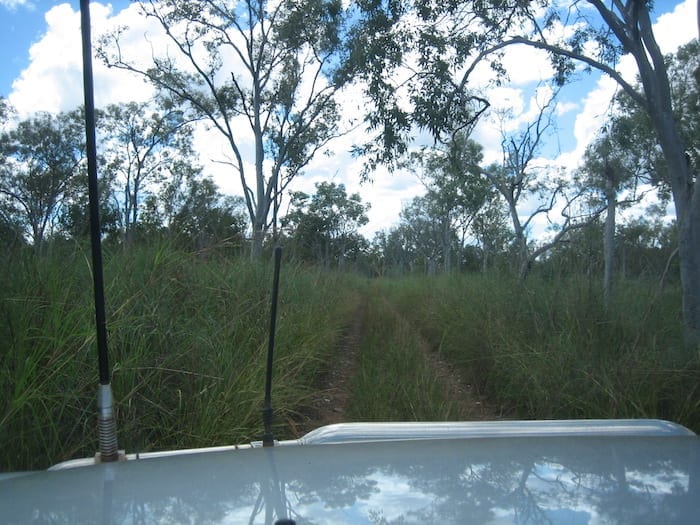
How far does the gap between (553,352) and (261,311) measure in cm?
335

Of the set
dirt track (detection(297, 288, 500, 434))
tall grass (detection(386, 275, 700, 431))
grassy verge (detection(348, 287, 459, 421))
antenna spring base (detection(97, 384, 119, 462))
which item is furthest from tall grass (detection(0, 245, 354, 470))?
tall grass (detection(386, 275, 700, 431))

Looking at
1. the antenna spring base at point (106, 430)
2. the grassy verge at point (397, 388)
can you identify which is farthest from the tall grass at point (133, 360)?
the antenna spring base at point (106, 430)

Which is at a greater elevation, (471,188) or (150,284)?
(471,188)

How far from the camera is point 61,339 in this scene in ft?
12.0

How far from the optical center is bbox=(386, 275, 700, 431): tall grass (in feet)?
15.8

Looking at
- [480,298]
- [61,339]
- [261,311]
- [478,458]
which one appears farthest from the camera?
[480,298]

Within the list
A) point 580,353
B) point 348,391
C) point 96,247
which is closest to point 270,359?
point 96,247

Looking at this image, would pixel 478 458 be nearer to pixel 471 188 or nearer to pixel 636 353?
pixel 636 353

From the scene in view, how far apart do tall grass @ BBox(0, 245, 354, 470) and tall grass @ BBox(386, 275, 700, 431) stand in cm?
252

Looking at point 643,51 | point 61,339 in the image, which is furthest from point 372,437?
point 643,51

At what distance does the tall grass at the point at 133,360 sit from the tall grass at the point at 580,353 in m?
2.52

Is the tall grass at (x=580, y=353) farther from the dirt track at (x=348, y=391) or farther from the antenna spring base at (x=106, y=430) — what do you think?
the antenna spring base at (x=106, y=430)

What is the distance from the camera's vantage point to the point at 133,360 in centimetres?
394

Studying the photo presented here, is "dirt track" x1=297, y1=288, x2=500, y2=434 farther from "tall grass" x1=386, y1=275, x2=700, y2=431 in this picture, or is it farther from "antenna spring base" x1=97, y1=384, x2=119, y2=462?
"antenna spring base" x1=97, y1=384, x2=119, y2=462
